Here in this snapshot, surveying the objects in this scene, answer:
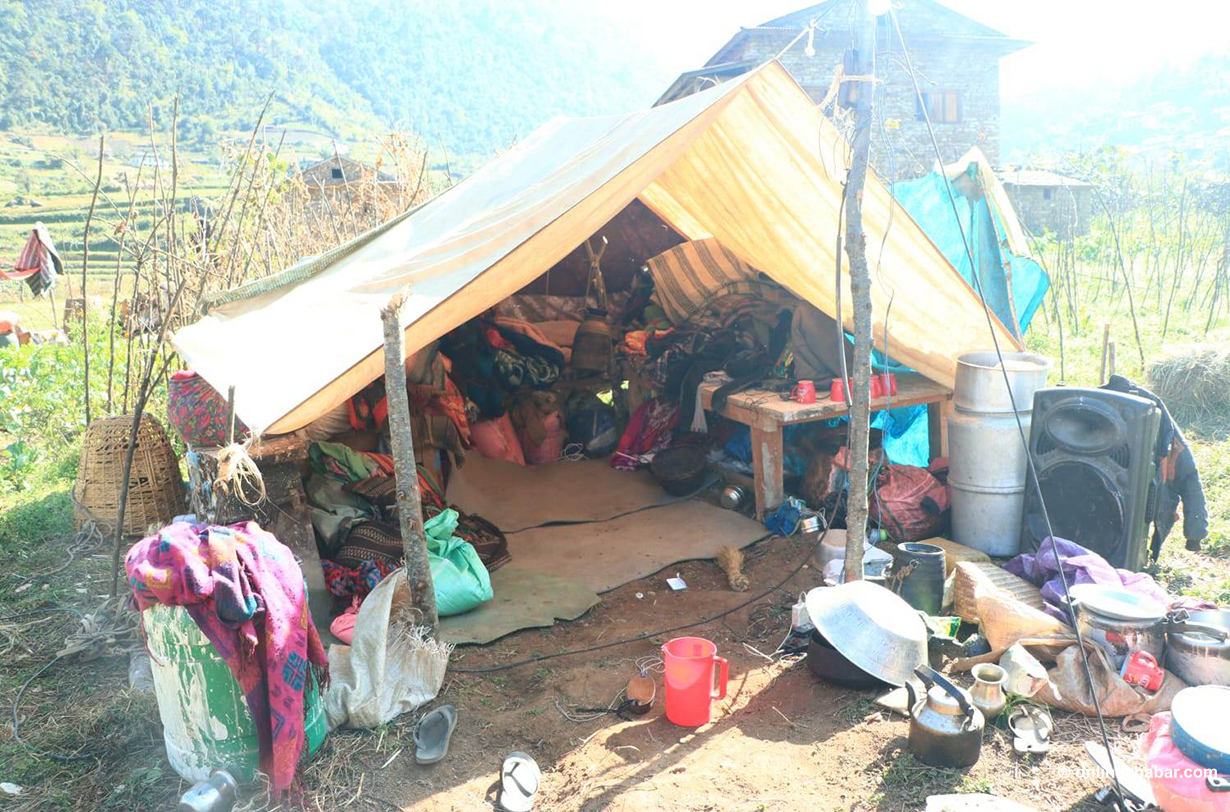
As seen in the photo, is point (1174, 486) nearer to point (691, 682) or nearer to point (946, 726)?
point (946, 726)

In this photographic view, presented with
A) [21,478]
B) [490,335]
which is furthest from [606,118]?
[21,478]

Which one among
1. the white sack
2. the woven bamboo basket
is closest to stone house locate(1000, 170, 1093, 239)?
the woven bamboo basket

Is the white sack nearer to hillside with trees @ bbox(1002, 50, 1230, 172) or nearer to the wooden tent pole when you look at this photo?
the wooden tent pole

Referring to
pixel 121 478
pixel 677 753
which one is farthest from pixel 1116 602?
pixel 121 478

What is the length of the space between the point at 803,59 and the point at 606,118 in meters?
14.7

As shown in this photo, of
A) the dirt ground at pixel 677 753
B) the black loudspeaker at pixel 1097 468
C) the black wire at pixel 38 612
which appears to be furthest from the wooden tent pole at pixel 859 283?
the black wire at pixel 38 612

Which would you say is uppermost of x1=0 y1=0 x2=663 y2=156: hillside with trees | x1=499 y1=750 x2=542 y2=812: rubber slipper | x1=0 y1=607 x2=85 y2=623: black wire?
x1=0 y1=0 x2=663 y2=156: hillside with trees

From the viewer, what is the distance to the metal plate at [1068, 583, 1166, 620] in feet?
8.61

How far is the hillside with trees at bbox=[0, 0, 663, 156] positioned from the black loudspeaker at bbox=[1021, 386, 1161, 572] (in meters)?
29.1

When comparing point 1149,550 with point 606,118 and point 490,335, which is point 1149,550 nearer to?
point 606,118

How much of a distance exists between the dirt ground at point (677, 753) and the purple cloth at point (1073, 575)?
54 cm

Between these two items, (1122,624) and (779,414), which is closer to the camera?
(1122,624)

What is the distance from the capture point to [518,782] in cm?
237

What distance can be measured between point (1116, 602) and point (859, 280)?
136cm
